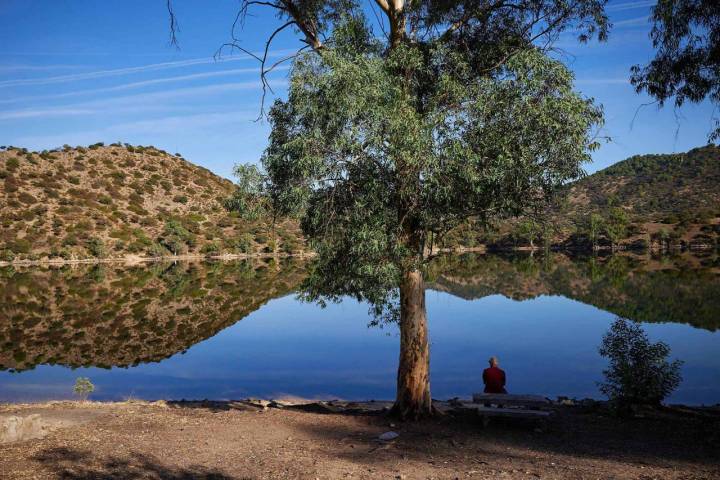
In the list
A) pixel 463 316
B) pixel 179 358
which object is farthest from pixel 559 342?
pixel 179 358

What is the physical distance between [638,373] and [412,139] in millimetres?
6108

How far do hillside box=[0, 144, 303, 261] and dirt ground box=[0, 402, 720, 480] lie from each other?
2089 inches

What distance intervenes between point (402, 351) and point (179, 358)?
12412mm

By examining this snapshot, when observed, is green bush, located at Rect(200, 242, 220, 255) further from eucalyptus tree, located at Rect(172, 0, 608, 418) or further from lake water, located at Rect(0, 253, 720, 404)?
eucalyptus tree, located at Rect(172, 0, 608, 418)

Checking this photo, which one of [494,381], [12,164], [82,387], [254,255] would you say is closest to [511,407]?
[494,381]

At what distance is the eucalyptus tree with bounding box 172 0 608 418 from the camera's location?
895 cm

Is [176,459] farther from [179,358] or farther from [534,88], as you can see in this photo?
[179,358]

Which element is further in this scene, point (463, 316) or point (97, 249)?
point (97, 249)

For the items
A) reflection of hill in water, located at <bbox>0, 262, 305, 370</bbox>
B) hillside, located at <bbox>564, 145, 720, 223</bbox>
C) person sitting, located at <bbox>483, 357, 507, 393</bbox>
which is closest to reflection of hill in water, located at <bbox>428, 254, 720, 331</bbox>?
reflection of hill in water, located at <bbox>0, 262, 305, 370</bbox>

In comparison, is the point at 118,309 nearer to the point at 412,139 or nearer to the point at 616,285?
the point at 412,139

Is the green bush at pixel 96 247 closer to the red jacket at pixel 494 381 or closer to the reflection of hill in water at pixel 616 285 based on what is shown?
the reflection of hill in water at pixel 616 285

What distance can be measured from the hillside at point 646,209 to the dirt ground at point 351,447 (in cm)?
4882

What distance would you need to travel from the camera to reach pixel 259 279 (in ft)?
149

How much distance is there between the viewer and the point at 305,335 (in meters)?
26.1
